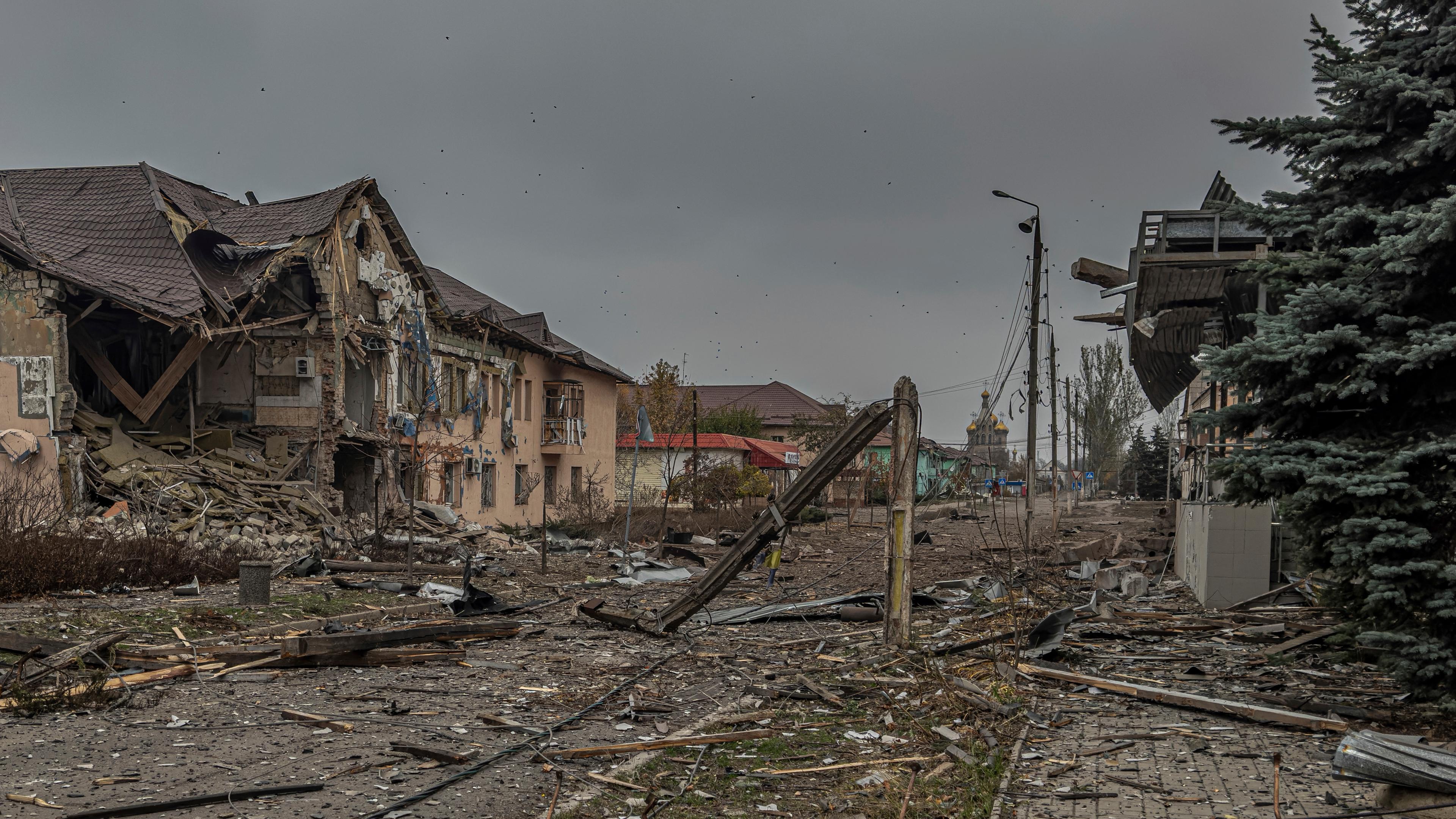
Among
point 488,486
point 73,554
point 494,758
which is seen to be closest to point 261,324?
point 73,554

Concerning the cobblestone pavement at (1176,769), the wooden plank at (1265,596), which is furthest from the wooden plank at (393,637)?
the wooden plank at (1265,596)

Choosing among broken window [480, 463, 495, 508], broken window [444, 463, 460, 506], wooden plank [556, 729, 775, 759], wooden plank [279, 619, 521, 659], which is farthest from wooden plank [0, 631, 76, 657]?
broken window [480, 463, 495, 508]

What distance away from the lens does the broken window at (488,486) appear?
35.7 metres

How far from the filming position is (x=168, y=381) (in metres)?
24.6

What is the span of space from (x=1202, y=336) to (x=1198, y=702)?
13.2 metres

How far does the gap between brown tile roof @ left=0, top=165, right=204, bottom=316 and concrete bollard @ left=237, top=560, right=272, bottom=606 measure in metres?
10.0

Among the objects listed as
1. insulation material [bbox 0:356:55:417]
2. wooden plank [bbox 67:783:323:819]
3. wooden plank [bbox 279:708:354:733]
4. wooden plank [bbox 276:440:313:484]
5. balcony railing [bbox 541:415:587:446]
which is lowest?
wooden plank [bbox 279:708:354:733]

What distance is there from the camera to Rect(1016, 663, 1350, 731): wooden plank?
7.39 m

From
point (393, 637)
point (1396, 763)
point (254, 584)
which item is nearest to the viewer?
point (1396, 763)

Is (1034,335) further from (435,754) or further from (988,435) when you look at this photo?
(435,754)

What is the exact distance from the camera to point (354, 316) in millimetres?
28344

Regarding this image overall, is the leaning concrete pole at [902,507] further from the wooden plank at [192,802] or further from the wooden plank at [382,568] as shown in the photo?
the wooden plank at [382,568]

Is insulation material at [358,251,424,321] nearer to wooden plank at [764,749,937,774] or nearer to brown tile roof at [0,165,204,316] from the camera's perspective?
brown tile roof at [0,165,204,316]

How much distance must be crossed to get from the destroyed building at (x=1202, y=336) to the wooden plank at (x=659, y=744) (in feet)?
13.0
